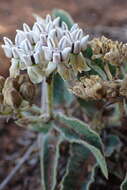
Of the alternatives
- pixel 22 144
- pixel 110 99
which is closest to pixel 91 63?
pixel 110 99

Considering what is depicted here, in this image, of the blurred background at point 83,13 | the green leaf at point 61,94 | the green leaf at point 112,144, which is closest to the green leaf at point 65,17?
the green leaf at point 61,94

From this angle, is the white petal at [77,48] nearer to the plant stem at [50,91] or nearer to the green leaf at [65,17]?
→ the plant stem at [50,91]

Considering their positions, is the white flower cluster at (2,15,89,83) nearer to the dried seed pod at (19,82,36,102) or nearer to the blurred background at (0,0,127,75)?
the dried seed pod at (19,82,36,102)

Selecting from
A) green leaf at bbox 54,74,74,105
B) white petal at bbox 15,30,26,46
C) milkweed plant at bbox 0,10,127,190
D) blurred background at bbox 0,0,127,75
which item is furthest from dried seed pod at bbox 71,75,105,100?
blurred background at bbox 0,0,127,75

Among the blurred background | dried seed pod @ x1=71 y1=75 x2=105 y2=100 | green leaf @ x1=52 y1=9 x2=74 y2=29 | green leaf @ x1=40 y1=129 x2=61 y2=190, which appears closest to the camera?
dried seed pod @ x1=71 y1=75 x2=105 y2=100

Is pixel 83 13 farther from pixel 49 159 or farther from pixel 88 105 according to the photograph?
pixel 49 159

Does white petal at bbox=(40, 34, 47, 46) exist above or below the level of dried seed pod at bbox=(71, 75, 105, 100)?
above
